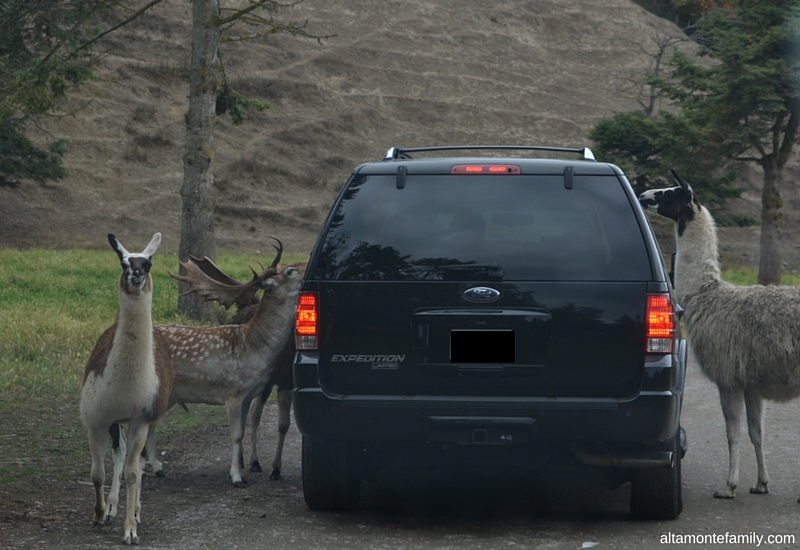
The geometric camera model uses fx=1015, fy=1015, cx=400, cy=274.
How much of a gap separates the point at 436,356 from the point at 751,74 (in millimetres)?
31264

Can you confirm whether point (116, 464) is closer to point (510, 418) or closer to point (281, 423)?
point (281, 423)

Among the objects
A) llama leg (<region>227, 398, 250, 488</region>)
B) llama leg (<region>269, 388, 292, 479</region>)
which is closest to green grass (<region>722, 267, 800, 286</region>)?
llama leg (<region>269, 388, 292, 479</region>)

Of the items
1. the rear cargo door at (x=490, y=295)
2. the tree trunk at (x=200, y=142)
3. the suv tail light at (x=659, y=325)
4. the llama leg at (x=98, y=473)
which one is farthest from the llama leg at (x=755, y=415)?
the tree trunk at (x=200, y=142)

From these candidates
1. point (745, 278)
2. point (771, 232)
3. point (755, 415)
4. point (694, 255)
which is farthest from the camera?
point (745, 278)

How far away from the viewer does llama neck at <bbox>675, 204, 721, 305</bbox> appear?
8438 millimetres

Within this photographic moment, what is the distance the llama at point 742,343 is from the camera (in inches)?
301

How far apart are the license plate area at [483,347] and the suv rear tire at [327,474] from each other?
41.3 inches

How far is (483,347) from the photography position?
5.89 meters

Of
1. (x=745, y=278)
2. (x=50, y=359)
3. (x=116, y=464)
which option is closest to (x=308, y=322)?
(x=116, y=464)

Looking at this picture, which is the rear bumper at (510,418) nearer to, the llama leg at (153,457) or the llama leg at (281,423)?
the llama leg at (281,423)

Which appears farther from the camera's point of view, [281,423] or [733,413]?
[281,423]

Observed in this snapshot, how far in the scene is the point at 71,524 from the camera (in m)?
6.40

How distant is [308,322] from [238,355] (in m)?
2.26

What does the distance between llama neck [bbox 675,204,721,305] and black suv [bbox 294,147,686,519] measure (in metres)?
2.53
